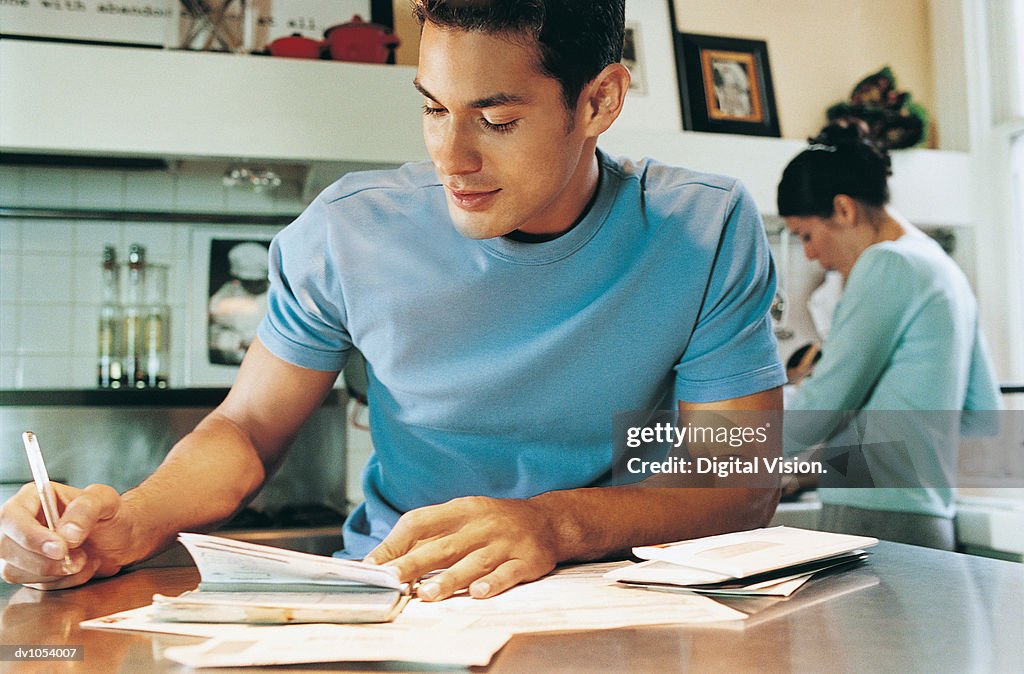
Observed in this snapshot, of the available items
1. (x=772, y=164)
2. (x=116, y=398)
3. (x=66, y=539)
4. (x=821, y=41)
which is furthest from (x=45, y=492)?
(x=821, y=41)

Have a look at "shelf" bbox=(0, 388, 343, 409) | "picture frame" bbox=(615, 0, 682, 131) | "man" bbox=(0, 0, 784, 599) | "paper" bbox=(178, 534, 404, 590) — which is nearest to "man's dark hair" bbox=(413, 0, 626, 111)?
"man" bbox=(0, 0, 784, 599)

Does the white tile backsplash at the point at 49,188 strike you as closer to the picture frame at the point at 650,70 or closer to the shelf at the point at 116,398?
the shelf at the point at 116,398

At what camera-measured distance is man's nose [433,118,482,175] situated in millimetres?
901

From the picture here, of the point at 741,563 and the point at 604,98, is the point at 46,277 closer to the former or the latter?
the point at 604,98

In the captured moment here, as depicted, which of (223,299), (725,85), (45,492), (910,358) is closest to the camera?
(45,492)

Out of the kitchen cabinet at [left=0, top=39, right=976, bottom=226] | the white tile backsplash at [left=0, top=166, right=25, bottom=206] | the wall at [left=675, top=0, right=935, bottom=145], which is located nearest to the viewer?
the kitchen cabinet at [left=0, top=39, right=976, bottom=226]

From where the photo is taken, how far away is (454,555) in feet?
2.42

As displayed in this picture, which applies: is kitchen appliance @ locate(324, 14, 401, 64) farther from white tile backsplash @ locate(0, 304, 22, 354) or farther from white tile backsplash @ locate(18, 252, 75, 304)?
white tile backsplash @ locate(0, 304, 22, 354)

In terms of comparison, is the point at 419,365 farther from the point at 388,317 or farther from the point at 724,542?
the point at 724,542

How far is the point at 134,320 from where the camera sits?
2508 mm

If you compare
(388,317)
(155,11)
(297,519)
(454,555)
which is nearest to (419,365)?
(388,317)

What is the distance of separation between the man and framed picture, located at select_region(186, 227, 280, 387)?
156 cm

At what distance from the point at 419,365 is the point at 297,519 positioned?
122cm

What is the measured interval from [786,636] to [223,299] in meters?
2.24
